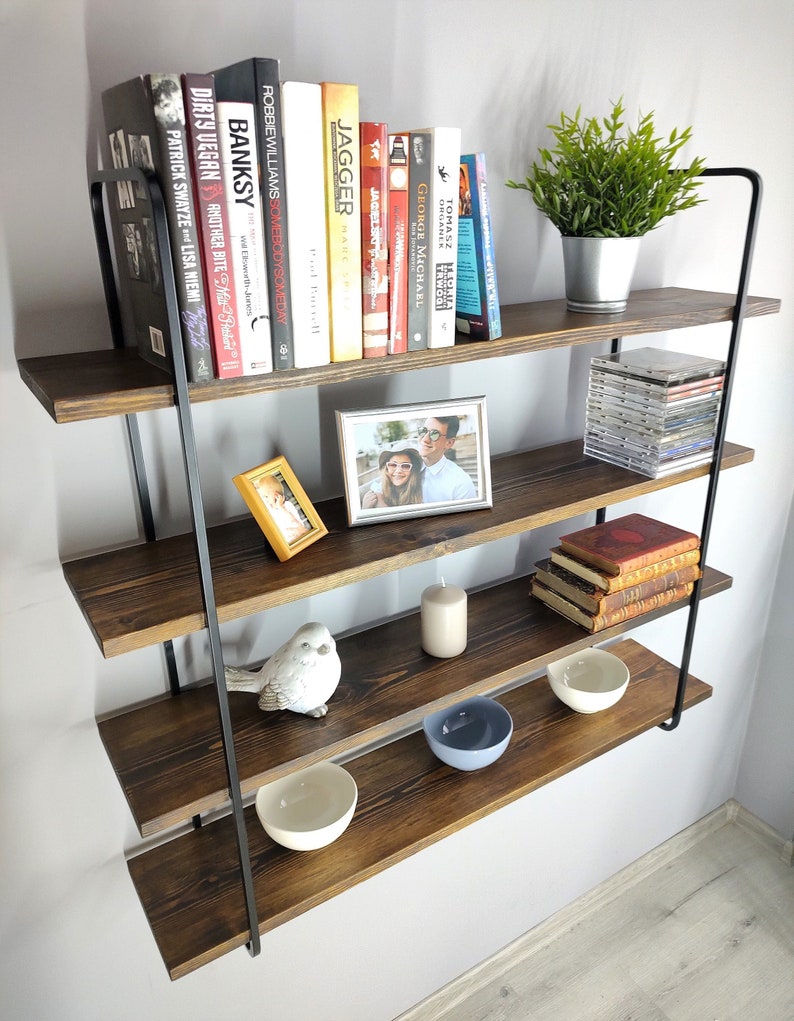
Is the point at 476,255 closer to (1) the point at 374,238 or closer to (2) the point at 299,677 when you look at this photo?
(1) the point at 374,238

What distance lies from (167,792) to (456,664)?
0.46 m

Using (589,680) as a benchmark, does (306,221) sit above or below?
above

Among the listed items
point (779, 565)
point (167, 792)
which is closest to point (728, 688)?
point (779, 565)

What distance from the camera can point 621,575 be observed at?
1218mm

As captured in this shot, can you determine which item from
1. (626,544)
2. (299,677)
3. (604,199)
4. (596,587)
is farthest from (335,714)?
(604,199)

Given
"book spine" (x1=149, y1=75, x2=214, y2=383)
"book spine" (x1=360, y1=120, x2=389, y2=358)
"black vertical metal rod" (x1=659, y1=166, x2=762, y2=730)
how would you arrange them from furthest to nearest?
"black vertical metal rod" (x1=659, y1=166, x2=762, y2=730)
"book spine" (x1=360, y1=120, x2=389, y2=358)
"book spine" (x1=149, y1=75, x2=214, y2=383)

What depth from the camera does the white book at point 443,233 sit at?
31.7 inches

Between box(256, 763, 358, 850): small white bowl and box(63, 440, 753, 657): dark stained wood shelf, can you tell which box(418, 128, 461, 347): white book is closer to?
box(63, 440, 753, 657): dark stained wood shelf

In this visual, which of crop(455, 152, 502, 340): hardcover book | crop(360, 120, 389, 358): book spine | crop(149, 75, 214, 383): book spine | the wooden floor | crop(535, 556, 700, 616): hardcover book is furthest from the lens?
the wooden floor

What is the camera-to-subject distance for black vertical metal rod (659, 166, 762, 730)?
1.08 metres

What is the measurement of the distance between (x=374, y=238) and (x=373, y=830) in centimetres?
86

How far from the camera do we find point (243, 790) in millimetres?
921

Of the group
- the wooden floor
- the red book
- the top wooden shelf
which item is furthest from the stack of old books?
the wooden floor

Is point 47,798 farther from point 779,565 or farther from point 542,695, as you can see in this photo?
point 779,565
